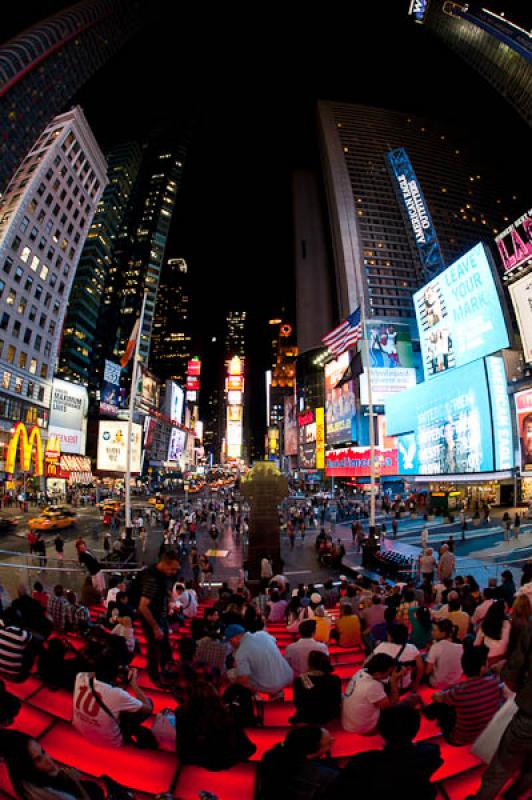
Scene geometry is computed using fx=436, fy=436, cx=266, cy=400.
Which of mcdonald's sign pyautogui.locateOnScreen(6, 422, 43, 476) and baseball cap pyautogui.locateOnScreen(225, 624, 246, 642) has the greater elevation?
mcdonald's sign pyautogui.locateOnScreen(6, 422, 43, 476)

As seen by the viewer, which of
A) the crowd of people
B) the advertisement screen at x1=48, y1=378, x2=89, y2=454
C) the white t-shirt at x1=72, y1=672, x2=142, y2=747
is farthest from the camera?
the advertisement screen at x1=48, y1=378, x2=89, y2=454

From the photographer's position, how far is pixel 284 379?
620 feet

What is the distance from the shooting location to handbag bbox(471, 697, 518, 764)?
11.9ft

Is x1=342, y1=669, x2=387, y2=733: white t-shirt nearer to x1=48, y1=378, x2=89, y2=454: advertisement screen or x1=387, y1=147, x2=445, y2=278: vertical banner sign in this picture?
x1=48, y1=378, x2=89, y2=454: advertisement screen

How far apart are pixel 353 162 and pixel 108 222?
69.5 m

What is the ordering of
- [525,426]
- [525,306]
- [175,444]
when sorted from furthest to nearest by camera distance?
[175,444], [525,426], [525,306]

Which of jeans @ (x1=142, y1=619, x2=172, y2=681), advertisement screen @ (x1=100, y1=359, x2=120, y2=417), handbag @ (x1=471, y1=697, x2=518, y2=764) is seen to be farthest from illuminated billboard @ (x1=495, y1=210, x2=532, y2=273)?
advertisement screen @ (x1=100, y1=359, x2=120, y2=417)

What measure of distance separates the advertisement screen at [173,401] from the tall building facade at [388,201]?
5581cm

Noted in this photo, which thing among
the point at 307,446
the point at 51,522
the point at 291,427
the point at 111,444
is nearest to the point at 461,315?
the point at 51,522

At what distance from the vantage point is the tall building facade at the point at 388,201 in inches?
4222

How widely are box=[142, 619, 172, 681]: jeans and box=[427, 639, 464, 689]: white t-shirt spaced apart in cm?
342

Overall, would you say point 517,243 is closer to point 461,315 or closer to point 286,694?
point 461,315

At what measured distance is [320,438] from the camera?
342 ft

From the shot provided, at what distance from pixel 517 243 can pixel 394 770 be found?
42.6 metres
